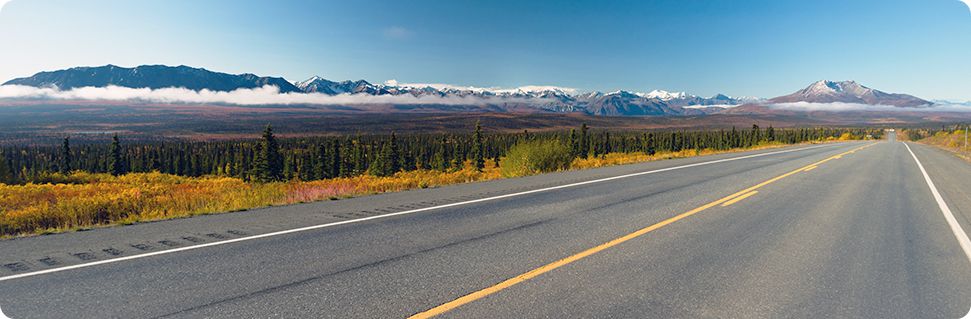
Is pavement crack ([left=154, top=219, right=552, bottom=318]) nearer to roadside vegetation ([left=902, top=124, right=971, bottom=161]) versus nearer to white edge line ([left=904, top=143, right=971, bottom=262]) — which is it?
white edge line ([left=904, top=143, right=971, bottom=262])

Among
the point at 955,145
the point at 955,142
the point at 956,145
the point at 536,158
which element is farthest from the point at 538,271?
the point at 955,142

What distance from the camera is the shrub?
59.0ft

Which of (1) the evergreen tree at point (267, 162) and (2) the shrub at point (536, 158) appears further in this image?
(1) the evergreen tree at point (267, 162)

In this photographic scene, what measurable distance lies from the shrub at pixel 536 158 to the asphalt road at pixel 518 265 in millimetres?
8616

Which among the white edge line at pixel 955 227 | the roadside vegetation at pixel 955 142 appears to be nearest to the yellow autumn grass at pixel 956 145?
the roadside vegetation at pixel 955 142

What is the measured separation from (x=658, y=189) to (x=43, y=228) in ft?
42.4

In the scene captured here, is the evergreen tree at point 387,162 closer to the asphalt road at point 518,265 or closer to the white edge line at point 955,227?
the asphalt road at point 518,265

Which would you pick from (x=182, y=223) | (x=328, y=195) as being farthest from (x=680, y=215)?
(x=182, y=223)

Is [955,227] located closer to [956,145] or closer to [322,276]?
[322,276]

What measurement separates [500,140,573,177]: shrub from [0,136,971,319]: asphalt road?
862 centimetres

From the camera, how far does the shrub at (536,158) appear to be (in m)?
18.0

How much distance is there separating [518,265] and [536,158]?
13.1 metres

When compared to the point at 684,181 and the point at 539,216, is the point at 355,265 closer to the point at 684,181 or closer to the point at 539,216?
the point at 539,216

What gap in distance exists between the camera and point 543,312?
3971 mm
